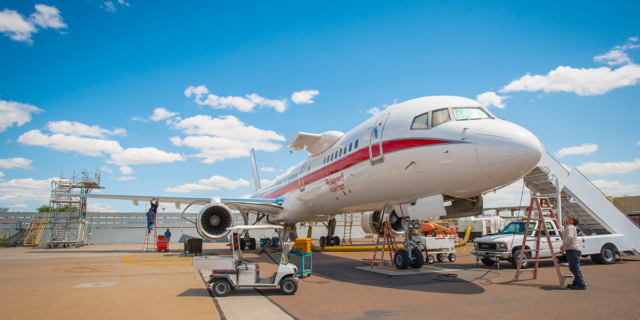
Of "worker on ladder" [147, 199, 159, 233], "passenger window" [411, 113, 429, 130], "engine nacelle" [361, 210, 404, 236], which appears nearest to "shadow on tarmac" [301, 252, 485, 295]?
"passenger window" [411, 113, 429, 130]

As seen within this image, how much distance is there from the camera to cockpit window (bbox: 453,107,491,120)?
7435 millimetres

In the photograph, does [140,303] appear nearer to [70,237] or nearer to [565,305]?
[565,305]

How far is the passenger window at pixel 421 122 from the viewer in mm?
7797

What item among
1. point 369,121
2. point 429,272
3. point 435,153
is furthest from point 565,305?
point 369,121

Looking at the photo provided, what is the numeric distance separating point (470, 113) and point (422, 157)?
4.67 feet

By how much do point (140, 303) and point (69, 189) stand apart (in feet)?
83.5

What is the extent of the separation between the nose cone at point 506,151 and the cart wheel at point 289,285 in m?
4.23

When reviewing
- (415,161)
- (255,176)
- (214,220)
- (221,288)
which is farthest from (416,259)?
(255,176)

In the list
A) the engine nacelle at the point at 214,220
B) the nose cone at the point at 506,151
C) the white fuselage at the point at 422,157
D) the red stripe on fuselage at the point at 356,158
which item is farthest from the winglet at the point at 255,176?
the nose cone at the point at 506,151

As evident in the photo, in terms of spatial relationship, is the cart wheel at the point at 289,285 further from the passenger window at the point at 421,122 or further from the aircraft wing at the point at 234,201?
the aircraft wing at the point at 234,201

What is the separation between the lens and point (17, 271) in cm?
1029

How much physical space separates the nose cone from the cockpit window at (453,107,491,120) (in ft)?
2.27

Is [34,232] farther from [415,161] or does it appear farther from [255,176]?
[415,161]

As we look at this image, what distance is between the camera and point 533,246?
34.3 ft
